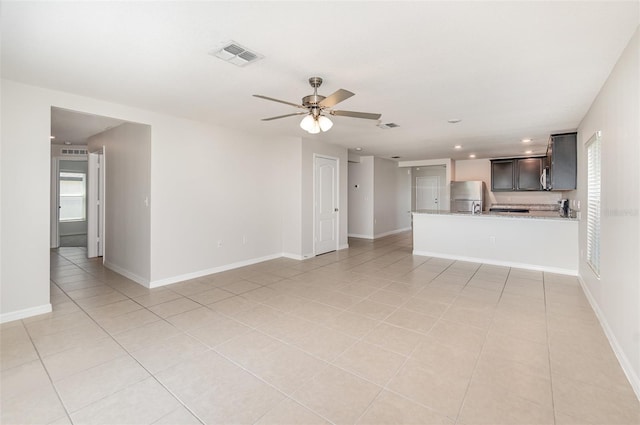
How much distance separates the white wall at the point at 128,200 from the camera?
14.4ft

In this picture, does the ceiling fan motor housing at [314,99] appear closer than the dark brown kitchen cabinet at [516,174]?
Yes

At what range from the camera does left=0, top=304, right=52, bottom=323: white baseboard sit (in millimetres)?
3127

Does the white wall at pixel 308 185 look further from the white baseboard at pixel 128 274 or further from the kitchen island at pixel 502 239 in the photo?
the white baseboard at pixel 128 274

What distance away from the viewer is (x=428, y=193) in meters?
10.8

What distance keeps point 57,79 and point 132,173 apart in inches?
71.8

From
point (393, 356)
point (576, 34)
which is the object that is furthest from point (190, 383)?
point (576, 34)

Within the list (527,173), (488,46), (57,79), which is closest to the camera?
(488,46)

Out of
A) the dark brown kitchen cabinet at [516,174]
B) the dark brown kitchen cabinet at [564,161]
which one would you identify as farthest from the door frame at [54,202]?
the dark brown kitchen cabinet at [516,174]

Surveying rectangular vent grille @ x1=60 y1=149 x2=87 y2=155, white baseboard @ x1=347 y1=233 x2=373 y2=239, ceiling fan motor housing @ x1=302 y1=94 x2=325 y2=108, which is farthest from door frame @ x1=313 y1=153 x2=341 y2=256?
rectangular vent grille @ x1=60 y1=149 x2=87 y2=155

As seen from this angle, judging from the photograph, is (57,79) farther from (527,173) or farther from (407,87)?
(527,173)

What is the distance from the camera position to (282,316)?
3.27m

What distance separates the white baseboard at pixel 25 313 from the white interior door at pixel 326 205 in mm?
4272

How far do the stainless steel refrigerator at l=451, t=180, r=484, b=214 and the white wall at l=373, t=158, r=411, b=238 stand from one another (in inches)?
70.7

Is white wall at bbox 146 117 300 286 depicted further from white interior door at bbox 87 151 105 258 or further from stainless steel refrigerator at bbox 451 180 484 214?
stainless steel refrigerator at bbox 451 180 484 214
